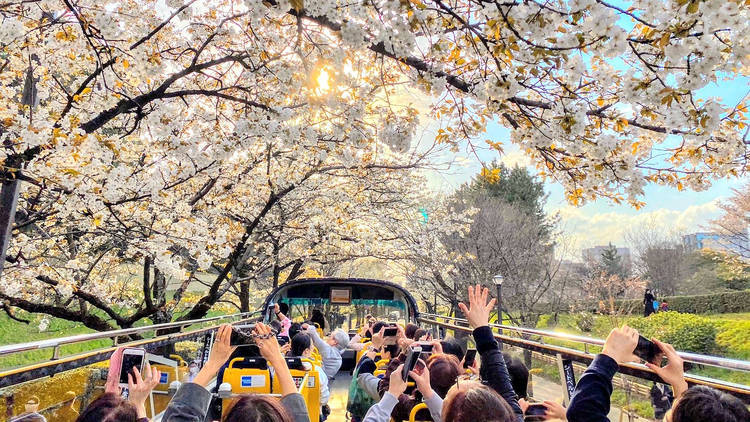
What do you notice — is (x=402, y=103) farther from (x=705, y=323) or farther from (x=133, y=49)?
(x=705, y=323)

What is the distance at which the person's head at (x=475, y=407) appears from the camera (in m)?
1.76

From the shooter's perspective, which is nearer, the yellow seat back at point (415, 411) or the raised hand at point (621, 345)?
the raised hand at point (621, 345)

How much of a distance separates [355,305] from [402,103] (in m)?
5.04

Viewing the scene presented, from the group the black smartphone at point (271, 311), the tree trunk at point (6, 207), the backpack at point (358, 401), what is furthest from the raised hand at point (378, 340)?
the tree trunk at point (6, 207)

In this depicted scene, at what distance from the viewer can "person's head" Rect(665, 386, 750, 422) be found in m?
1.64

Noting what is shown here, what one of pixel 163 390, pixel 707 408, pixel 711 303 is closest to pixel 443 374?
pixel 707 408

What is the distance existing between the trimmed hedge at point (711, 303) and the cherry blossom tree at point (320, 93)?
24216 millimetres

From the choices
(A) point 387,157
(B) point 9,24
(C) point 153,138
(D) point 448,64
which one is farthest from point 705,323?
(B) point 9,24

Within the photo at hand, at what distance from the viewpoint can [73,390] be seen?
461 cm

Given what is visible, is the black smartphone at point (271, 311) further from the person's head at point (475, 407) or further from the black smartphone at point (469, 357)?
the person's head at point (475, 407)

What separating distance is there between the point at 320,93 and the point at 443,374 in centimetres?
381

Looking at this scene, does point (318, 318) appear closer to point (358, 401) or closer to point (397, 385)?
point (358, 401)

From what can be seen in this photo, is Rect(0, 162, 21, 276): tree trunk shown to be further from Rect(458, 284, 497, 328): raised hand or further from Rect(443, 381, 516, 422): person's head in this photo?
Rect(443, 381, 516, 422): person's head

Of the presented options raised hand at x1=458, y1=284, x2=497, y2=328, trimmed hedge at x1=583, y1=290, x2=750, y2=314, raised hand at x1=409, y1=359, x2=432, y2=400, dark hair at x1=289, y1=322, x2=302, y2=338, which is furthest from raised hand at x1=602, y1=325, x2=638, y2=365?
trimmed hedge at x1=583, y1=290, x2=750, y2=314
